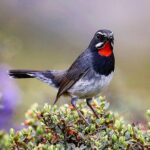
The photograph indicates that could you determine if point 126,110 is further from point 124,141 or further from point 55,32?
point 55,32

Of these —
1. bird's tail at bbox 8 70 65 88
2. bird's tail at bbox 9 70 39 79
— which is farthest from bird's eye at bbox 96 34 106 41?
bird's tail at bbox 9 70 39 79

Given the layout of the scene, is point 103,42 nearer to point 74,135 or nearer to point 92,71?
point 92,71

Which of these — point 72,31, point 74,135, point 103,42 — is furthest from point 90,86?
point 72,31

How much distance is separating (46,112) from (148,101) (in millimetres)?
3349

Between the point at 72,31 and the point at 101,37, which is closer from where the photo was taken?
the point at 101,37

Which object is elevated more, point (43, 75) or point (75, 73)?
point (75, 73)

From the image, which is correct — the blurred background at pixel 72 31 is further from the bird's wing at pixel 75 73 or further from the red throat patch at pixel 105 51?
the red throat patch at pixel 105 51

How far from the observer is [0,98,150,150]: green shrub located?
11.9ft

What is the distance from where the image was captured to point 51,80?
6.10 metres

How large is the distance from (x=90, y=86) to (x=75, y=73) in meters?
0.28

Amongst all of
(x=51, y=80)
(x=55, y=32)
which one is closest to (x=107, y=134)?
(x=51, y=80)

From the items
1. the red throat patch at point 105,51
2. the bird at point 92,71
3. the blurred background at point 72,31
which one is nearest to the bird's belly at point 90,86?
the bird at point 92,71

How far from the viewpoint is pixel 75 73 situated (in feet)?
18.4

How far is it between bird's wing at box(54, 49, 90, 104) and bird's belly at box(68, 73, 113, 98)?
56 mm
